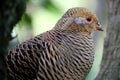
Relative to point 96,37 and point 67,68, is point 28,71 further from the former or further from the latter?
point 96,37

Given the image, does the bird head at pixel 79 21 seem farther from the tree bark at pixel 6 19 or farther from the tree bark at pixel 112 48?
the tree bark at pixel 6 19

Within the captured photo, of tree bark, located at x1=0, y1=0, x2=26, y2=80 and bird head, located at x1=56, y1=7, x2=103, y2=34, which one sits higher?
bird head, located at x1=56, y1=7, x2=103, y2=34

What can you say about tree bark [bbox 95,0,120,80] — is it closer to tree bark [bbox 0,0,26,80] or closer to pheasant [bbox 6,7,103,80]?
pheasant [bbox 6,7,103,80]

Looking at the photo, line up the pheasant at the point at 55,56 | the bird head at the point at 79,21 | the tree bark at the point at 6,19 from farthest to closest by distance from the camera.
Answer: the bird head at the point at 79,21 → the pheasant at the point at 55,56 → the tree bark at the point at 6,19

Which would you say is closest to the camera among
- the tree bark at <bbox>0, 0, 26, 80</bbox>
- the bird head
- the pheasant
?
the tree bark at <bbox>0, 0, 26, 80</bbox>

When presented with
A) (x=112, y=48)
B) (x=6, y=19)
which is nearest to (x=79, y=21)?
(x=112, y=48)

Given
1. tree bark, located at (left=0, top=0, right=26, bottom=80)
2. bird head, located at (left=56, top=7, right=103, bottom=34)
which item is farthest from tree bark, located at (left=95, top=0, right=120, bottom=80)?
tree bark, located at (left=0, top=0, right=26, bottom=80)

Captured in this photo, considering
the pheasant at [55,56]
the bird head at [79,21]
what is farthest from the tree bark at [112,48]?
the bird head at [79,21]
